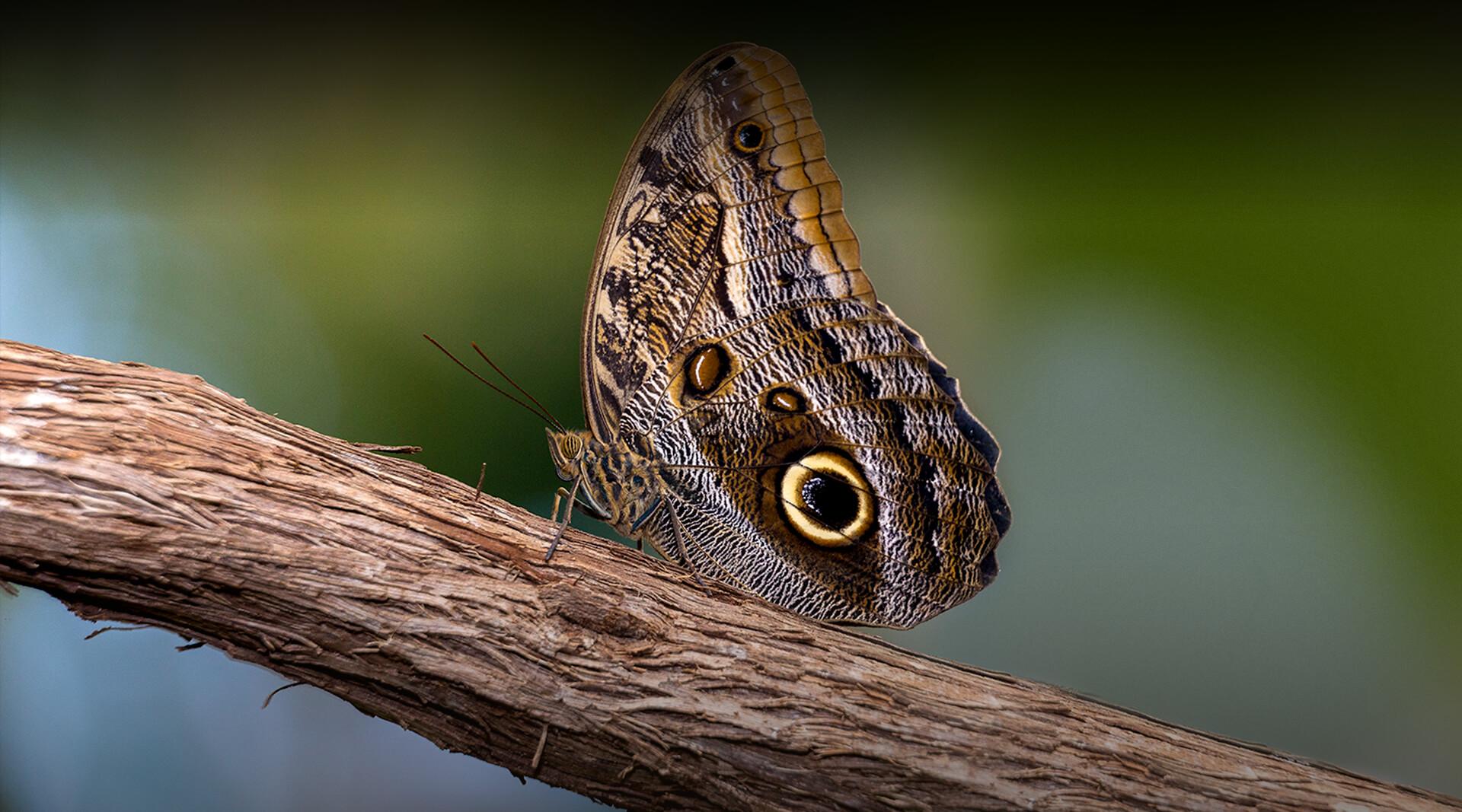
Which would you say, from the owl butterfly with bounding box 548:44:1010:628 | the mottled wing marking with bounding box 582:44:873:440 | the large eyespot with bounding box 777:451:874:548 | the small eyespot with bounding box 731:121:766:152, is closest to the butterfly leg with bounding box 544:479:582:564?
the owl butterfly with bounding box 548:44:1010:628

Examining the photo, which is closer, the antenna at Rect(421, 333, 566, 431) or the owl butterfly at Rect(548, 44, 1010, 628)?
the owl butterfly at Rect(548, 44, 1010, 628)

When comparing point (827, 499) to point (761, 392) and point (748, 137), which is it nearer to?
point (761, 392)

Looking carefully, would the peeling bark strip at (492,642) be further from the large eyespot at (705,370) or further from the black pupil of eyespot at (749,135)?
the black pupil of eyespot at (749,135)

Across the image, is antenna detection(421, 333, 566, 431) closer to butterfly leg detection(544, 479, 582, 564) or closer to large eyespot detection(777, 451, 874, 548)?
butterfly leg detection(544, 479, 582, 564)

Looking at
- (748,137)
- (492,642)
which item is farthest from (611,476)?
(748,137)

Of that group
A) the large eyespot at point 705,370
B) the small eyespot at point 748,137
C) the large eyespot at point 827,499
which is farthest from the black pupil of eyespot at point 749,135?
the large eyespot at point 827,499

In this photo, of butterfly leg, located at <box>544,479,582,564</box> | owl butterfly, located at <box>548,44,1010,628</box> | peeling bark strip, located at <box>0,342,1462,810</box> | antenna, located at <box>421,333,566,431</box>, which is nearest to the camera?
peeling bark strip, located at <box>0,342,1462,810</box>

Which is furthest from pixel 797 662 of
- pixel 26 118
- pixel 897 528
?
pixel 26 118

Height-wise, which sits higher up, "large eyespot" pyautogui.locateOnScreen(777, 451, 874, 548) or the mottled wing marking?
the mottled wing marking
